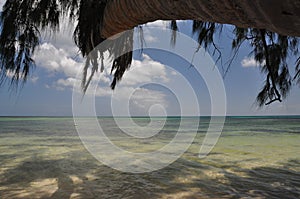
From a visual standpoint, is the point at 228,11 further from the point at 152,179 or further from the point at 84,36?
the point at 152,179

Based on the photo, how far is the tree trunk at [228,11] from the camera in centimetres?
38

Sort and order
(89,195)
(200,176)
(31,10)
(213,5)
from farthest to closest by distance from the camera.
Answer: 1. (200,176)
2. (89,195)
3. (31,10)
4. (213,5)

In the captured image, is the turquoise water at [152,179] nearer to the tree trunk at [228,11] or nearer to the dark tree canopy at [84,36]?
→ the dark tree canopy at [84,36]

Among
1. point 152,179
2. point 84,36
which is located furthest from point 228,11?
point 152,179

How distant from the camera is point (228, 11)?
1.61 ft

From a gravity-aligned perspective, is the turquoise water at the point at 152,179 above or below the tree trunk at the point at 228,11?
below

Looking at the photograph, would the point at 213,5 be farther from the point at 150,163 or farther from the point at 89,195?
the point at 150,163

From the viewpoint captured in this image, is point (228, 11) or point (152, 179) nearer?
point (228, 11)

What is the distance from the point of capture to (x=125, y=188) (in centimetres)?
235

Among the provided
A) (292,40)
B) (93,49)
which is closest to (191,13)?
(93,49)

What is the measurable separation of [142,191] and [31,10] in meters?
1.69

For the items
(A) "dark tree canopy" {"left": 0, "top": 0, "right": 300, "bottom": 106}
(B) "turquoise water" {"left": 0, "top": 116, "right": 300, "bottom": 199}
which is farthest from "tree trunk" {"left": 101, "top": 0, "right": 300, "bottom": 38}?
(B) "turquoise water" {"left": 0, "top": 116, "right": 300, "bottom": 199}

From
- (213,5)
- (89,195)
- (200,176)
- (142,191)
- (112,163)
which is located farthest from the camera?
(112,163)

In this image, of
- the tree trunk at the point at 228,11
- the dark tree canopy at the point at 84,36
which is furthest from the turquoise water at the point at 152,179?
the tree trunk at the point at 228,11
